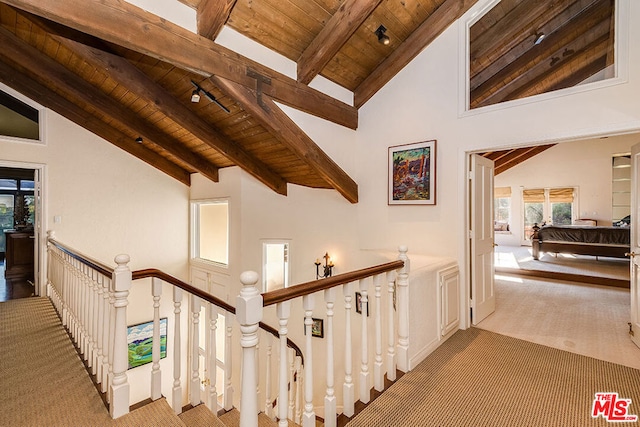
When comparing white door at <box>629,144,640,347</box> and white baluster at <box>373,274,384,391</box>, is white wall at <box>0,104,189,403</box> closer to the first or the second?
white baluster at <box>373,274,384,391</box>

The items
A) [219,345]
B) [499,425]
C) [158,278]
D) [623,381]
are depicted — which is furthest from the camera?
[219,345]

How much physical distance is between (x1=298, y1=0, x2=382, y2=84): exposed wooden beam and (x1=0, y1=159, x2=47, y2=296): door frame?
4.36 m

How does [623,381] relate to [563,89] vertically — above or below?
below

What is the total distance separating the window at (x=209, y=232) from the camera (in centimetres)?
619

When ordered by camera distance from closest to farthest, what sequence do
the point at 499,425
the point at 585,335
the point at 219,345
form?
1. the point at 499,425
2. the point at 585,335
3. the point at 219,345

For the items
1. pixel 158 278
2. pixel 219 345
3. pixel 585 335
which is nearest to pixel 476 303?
pixel 585 335

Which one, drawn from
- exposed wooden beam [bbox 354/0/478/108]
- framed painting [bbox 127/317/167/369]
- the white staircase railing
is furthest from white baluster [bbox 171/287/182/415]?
framed painting [bbox 127/317/167/369]

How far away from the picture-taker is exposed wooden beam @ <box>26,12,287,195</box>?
278 cm

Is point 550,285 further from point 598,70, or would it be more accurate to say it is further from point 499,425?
point 499,425

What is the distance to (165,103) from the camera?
3527mm

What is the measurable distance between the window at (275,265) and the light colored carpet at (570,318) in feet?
10.1

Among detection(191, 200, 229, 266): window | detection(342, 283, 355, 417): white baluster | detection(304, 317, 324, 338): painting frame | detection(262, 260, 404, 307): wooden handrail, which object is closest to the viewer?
detection(262, 260, 404, 307): wooden handrail

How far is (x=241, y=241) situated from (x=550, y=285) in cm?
515

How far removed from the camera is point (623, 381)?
7.07 feet
